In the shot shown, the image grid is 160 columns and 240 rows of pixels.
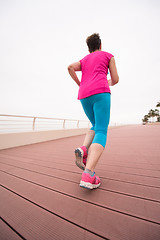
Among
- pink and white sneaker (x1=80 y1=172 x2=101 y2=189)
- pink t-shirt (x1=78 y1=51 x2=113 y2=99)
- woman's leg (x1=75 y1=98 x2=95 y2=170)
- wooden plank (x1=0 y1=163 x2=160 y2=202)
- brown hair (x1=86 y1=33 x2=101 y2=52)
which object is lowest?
wooden plank (x1=0 y1=163 x2=160 y2=202)

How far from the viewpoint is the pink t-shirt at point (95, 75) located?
90cm

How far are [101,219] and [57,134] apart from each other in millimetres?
4314

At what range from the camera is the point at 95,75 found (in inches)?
36.7

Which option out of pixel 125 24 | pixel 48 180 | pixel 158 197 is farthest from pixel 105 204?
pixel 125 24

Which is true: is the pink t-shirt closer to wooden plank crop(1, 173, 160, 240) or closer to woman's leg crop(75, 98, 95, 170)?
woman's leg crop(75, 98, 95, 170)

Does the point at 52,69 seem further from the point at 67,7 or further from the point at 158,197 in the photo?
the point at 158,197

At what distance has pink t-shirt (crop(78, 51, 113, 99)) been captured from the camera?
2.96 ft

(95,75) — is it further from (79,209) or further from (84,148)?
(79,209)

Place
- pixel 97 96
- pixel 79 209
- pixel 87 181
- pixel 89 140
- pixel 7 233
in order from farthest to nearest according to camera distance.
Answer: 1. pixel 89 140
2. pixel 97 96
3. pixel 87 181
4. pixel 79 209
5. pixel 7 233

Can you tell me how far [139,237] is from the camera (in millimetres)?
458

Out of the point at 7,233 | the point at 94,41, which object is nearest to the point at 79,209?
the point at 7,233

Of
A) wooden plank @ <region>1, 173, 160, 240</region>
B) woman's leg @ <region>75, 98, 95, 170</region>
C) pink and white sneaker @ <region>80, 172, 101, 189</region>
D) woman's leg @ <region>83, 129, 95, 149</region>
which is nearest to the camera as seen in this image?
wooden plank @ <region>1, 173, 160, 240</region>

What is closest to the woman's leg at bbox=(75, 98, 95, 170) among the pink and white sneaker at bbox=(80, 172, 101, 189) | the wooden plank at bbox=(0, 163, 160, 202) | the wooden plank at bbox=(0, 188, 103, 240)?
the pink and white sneaker at bbox=(80, 172, 101, 189)

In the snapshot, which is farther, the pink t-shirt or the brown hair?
the brown hair
